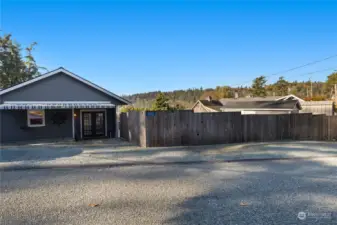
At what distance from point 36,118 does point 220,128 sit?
11.0 meters

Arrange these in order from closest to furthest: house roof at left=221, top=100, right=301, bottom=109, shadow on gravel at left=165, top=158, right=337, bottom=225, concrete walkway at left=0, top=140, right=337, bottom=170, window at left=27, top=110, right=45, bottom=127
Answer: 1. shadow on gravel at left=165, top=158, right=337, bottom=225
2. concrete walkway at left=0, top=140, right=337, bottom=170
3. window at left=27, top=110, right=45, bottom=127
4. house roof at left=221, top=100, right=301, bottom=109

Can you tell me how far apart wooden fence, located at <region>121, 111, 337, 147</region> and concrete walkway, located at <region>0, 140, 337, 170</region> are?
2.52 feet

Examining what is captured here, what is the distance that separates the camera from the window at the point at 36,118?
46.1 ft

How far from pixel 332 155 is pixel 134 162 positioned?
7.20 metres

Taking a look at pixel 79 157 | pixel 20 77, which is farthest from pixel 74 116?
pixel 20 77

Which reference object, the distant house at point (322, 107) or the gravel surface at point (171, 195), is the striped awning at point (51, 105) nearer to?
the gravel surface at point (171, 195)

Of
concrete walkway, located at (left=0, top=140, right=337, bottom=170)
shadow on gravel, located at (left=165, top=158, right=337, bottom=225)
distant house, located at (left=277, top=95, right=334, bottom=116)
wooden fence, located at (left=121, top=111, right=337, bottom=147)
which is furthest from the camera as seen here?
distant house, located at (left=277, top=95, right=334, bottom=116)

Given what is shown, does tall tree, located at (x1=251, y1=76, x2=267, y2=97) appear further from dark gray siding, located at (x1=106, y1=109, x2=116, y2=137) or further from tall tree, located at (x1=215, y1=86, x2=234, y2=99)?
dark gray siding, located at (x1=106, y1=109, x2=116, y2=137)

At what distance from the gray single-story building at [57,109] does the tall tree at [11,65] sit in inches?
743

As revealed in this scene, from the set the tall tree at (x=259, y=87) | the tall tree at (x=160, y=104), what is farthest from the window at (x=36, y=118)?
the tall tree at (x=259, y=87)

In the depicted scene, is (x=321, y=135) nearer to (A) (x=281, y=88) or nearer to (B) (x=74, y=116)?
(B) (x=74, y=116)

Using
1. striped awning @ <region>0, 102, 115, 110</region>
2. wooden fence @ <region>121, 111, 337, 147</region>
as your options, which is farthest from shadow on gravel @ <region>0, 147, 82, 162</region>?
striped awning @ <region>0, 102, 115, 110</region>

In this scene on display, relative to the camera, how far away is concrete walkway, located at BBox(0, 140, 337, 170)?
7.60m
